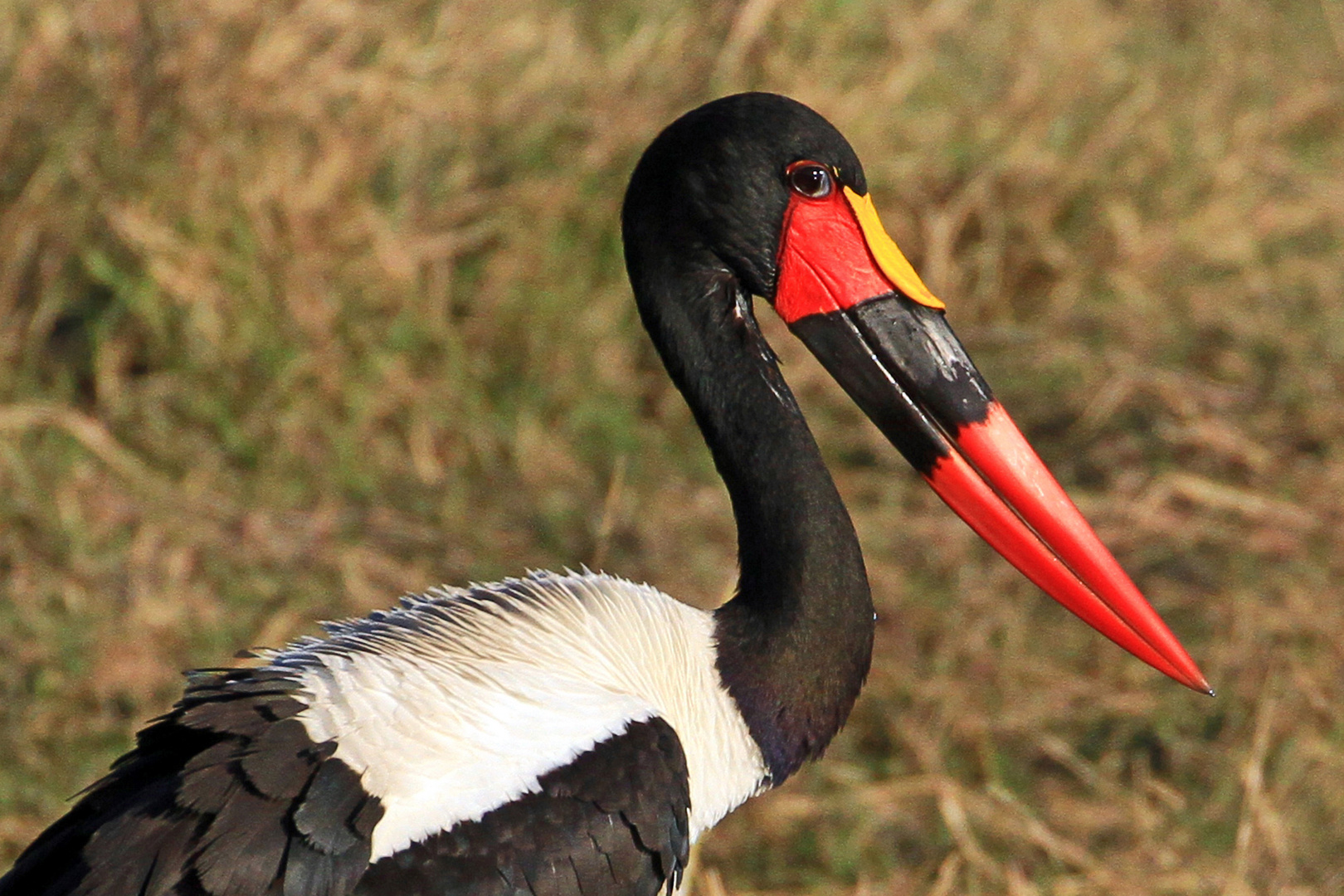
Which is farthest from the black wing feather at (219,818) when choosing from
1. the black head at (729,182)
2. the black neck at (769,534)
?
the black head at (729,182)

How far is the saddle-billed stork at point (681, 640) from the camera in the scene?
2.24 metres

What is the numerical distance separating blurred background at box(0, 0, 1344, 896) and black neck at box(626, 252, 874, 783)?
57 cm

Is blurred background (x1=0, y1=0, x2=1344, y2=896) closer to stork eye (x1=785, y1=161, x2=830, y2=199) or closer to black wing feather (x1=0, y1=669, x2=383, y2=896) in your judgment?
stork eye (x1=785, y1=161, x2=830, y2=199)

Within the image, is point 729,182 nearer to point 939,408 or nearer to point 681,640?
point 939,408

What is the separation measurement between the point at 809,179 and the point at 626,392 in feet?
7.20

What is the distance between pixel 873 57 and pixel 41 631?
2.98m

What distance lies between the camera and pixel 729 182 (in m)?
2.64

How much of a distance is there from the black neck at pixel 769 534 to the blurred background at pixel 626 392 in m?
0.57

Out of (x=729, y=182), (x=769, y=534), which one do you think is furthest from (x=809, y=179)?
(x=769, y=534)

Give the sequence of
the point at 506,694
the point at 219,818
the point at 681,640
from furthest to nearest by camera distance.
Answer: the point at 681,640 < the point at 506,694 < the point at 219,818

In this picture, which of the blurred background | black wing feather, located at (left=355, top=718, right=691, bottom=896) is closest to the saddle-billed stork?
black wing feather, located at (left=355, top=718, right=691, bottom=896)

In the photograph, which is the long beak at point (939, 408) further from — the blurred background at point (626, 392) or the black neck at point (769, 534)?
the blurred background at point (626, 392)

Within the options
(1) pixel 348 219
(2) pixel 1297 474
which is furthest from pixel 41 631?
(2) pixel 1297 474

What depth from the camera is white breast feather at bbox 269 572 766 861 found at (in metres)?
2.26
